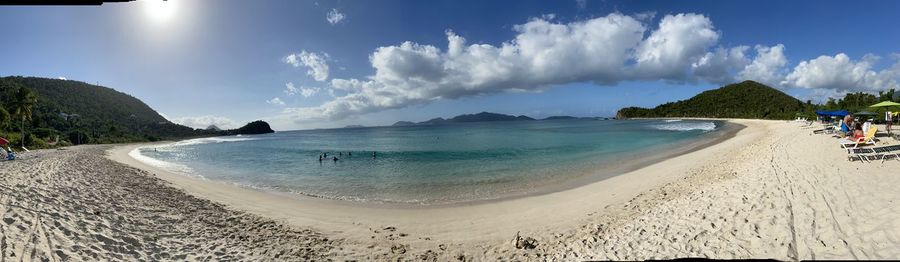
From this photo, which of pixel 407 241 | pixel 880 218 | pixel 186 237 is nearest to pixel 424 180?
pixel 407 241

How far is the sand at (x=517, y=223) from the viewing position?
288 inches

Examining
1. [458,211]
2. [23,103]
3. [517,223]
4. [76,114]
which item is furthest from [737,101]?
[76,114]

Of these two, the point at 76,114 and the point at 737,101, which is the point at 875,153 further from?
the point at 737,101

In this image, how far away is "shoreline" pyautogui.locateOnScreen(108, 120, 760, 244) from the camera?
1078 centimetres

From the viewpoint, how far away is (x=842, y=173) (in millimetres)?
11828

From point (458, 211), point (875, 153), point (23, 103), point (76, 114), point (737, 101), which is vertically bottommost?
point (458, 211)

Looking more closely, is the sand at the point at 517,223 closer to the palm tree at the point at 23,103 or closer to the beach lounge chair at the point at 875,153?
the beach lounge chair at the point at 875,153

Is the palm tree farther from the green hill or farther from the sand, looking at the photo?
the green hill

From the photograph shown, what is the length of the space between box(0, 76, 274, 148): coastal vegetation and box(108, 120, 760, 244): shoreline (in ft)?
163

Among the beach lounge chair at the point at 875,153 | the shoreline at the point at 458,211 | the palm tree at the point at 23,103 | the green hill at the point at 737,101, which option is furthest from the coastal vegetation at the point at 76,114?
the green hill at the point at 737,101

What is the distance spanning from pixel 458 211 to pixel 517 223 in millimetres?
2574

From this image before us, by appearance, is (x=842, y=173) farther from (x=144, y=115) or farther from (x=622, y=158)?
(x=144, y=115)

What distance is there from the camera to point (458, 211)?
12977 millimetres

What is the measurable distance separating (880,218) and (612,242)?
188 inches
